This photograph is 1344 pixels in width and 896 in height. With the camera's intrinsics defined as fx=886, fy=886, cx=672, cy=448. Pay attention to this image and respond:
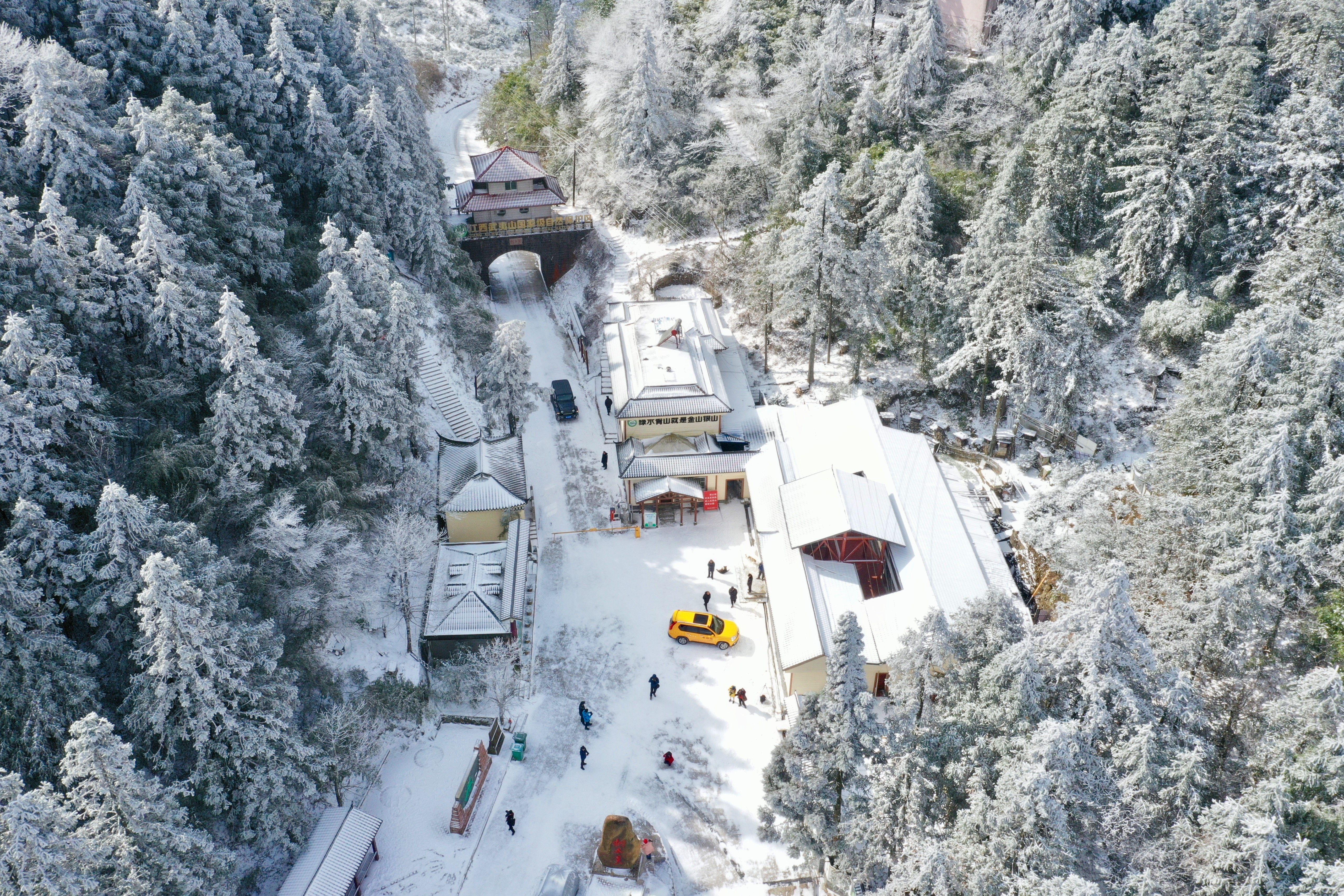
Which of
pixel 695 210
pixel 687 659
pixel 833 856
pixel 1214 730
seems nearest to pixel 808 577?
pixel 687 659

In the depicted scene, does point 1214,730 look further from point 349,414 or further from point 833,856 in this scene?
point 349,414

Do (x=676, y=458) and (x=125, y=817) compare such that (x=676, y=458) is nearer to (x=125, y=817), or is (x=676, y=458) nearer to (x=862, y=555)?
(x=862, y=555)

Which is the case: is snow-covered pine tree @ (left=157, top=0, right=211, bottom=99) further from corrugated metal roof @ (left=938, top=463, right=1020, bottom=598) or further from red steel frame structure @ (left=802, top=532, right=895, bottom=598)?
corrugated metal roof @ (left=938, top=463, right=1020, bottom=598)

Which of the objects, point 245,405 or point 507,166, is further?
point 507,166

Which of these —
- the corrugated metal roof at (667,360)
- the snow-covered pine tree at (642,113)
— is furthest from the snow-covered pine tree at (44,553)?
the snow-covered pine tree at (642,113)

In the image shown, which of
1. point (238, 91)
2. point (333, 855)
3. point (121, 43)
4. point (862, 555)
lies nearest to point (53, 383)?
point (333, 855)

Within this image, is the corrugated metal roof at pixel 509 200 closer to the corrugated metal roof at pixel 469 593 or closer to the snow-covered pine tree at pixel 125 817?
the corrugated metal roof at pixel 469 593
